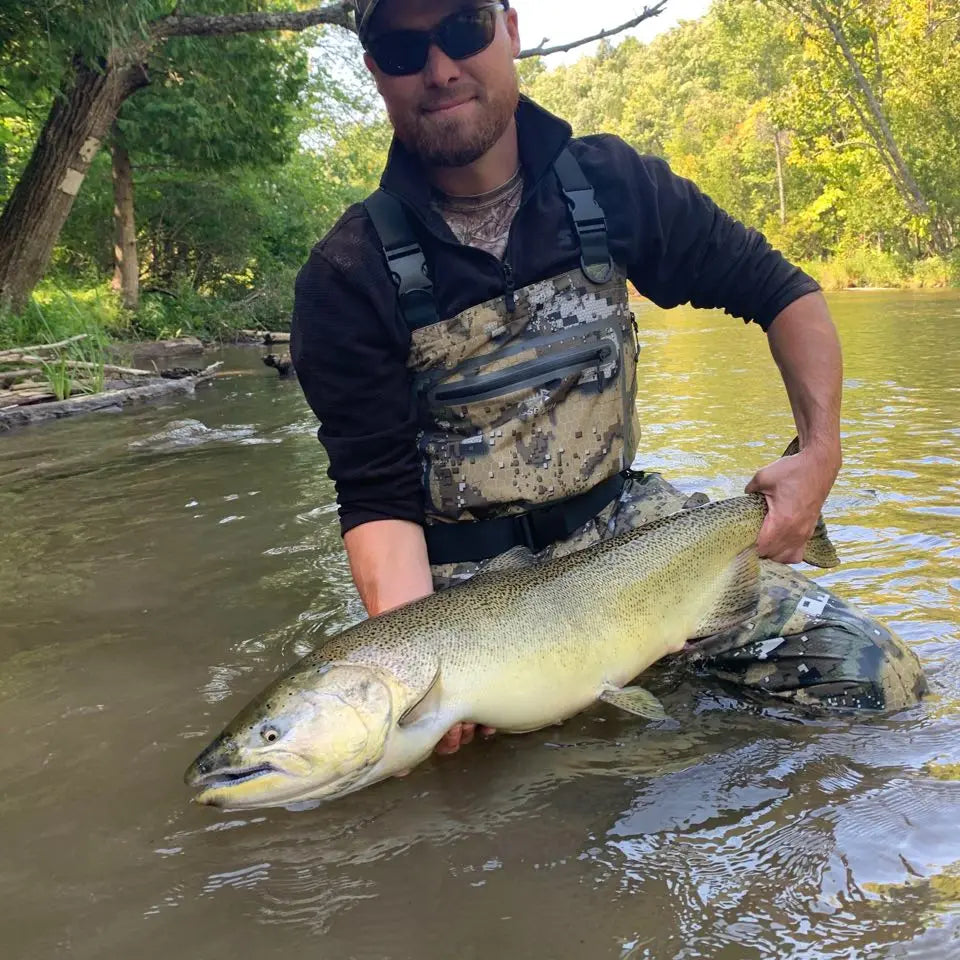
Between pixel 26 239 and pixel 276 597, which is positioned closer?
pixel 276 597

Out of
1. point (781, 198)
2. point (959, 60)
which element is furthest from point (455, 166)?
point (781, 198)

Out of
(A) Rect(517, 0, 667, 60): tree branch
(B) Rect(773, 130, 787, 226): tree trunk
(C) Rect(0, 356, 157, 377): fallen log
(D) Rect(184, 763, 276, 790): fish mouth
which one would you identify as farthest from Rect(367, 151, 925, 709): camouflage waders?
(B) Rect(773, 130, 787, 226): tree trunk

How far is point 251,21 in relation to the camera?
10.7m

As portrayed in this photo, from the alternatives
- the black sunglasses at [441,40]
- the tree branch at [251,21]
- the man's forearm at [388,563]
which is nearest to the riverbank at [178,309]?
the tree branch at [251,21]

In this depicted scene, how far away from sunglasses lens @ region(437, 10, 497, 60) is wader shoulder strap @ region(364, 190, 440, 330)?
0.60 m

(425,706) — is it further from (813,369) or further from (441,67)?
(441,67)

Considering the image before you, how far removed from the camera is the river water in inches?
73.7

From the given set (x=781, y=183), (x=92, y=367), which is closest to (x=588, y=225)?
(x=92, y=367)

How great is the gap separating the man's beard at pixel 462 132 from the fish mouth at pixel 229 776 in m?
2.03

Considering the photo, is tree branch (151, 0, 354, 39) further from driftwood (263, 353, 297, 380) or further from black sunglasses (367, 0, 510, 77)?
black sunglasses (367, 0, 510, 77)

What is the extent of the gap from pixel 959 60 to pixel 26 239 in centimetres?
3025

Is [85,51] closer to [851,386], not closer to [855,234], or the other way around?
[851,386]

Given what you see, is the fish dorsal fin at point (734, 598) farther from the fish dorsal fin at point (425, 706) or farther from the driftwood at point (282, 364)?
the driftwood at point (282, 364)

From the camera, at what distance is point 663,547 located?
9.01 feet
